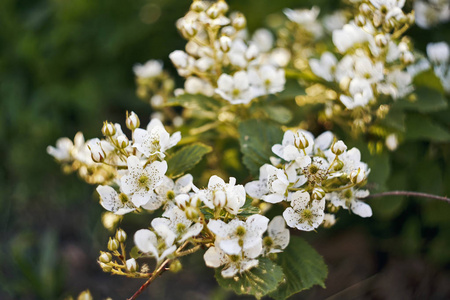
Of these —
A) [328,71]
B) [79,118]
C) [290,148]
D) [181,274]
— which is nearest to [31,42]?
[79,118]

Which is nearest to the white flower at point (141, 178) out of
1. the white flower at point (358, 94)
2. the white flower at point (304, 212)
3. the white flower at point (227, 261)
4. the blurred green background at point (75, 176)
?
the white flower at point (227, 261)

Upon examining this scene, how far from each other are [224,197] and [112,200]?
375 mm

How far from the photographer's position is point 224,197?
3.22ft

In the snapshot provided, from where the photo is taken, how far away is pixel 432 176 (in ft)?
5.46

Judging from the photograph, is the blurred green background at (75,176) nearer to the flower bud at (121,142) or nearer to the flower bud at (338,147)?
the flower bud at (338,147)

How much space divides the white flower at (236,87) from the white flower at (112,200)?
48 centimetres

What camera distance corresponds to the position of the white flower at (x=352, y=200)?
118 cm

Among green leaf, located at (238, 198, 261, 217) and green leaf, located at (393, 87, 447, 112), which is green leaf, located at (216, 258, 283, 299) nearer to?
green leaf, located at (238, 198, 261, 217)

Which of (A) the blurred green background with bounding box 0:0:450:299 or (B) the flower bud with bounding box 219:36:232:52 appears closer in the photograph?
(B) the flower bud with bounding box 219:36:232:52

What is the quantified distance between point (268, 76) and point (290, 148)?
46 cm

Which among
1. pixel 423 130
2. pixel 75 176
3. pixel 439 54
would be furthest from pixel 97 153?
pixel 75 176

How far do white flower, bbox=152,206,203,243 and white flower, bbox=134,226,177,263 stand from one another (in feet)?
0.08

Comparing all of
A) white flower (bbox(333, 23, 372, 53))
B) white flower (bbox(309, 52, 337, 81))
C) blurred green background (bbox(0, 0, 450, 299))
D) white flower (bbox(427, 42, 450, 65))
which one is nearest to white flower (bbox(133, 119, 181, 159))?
white flower (bbox(309, 52, 337, 81))

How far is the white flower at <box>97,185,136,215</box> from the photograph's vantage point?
3.84 feet
